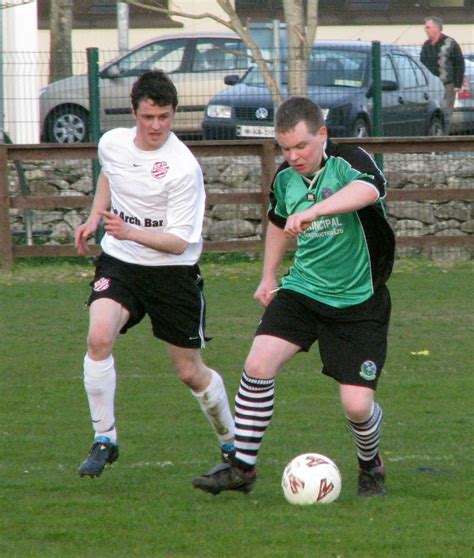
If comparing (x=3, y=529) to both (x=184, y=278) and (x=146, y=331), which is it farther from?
(x=146, y=331)

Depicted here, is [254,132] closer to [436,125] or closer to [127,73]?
[127,73]

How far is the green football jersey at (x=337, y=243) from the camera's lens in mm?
5484

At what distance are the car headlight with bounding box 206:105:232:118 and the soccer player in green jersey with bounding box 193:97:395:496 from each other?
8816mm

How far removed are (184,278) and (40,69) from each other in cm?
836

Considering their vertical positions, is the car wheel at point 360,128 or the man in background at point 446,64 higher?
the man in background at point 446,64

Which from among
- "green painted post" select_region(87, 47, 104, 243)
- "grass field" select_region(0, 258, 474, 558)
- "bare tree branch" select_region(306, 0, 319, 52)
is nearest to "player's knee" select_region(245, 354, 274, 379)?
"grass field" select_region(0, 258, 474, 558)

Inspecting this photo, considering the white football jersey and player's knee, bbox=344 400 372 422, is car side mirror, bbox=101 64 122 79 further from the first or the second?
player's knee, bbox=344 400 372 422

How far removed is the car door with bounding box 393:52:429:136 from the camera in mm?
14484

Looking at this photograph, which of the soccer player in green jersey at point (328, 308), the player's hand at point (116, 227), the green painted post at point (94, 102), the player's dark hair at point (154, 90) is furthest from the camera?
the green painted post at point (94, 102)

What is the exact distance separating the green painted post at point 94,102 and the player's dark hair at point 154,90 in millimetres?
7743

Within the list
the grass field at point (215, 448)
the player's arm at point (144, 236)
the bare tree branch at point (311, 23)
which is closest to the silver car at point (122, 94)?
the bare tree branch at point (311, 23)

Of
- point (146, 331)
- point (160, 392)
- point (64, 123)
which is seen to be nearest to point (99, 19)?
point (64, 123)

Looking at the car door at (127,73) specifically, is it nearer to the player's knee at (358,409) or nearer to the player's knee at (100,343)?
the player's knee at (100,343)

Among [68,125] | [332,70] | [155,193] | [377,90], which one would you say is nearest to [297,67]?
[332,70]
